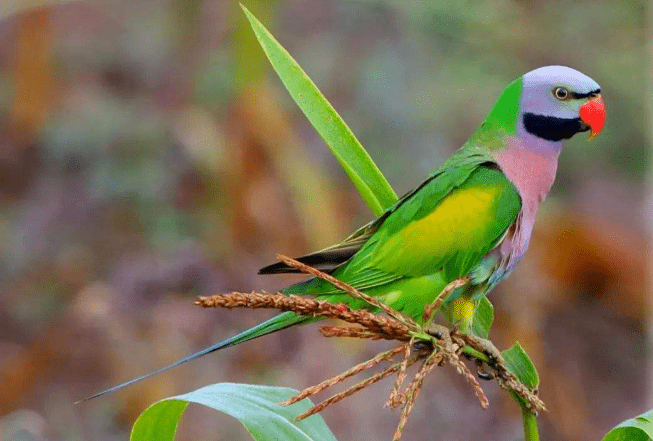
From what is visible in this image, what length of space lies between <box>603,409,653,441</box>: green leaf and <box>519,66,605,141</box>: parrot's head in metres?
0.68

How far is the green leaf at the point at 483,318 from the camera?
68.3 inches

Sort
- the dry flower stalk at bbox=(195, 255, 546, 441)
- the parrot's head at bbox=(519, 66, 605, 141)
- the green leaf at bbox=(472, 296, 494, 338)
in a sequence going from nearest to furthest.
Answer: the dry flower stalk at bbox=(195, 255, 546, 441)
the green leaf at bbox=(472, 296, 494, 338)
the parrot's head at bbox=(519, 66, 605, 141)

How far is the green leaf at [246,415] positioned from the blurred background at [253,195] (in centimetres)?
198

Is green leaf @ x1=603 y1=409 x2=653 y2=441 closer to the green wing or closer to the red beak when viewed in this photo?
the green wing

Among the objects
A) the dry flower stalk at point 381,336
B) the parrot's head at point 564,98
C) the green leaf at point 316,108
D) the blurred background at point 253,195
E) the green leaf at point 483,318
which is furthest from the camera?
the blurred background at point 253,195

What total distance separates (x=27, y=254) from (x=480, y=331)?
368cm

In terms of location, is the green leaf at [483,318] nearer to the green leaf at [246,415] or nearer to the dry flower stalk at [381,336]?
the dry flower stalk at [381,336]

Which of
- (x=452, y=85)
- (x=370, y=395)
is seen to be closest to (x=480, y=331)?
(x=370, y=395)

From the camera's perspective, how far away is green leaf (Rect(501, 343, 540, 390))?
147 cm

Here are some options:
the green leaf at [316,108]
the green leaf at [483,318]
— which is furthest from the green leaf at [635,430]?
the green leaf at [316,108]

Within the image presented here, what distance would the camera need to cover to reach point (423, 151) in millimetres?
5699

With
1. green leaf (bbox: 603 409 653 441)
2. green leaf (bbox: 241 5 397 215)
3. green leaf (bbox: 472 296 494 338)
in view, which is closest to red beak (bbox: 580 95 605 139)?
green leaf (bbox: 472 296 494 338)

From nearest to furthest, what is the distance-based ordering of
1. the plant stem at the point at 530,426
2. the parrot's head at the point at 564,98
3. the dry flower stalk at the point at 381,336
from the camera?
the dry flower stalk at the point at 381,336, the plant stem at the point at 530,426, the parrot's head at the point at 564,98

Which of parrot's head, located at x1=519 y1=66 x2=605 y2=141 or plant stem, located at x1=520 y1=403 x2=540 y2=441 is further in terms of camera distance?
parrot's head, located at x1=519 y1=66 x2=605 y2=141
